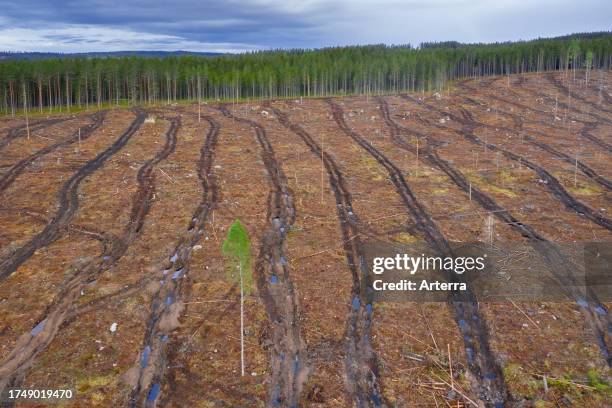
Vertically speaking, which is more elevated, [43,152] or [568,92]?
[568,92]

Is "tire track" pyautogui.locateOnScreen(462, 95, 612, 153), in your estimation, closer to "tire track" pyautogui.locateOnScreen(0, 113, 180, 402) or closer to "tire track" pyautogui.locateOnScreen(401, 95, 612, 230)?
"tire track" pyautogui.locateOnScreen(401, 95, 612, 230)

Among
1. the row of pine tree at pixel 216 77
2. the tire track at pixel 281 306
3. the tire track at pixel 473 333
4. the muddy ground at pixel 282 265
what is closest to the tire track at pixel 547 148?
the muddy ground at pixel 282 265

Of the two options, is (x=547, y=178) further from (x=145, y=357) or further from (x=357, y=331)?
(x=145, y=357)

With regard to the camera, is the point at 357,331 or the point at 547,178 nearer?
the point at 357,331

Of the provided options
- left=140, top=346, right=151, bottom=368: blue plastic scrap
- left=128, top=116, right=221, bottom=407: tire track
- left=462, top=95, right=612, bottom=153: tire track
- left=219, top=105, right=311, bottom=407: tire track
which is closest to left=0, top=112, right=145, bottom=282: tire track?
left=128, top=116, right=221, bottom=407: tire track

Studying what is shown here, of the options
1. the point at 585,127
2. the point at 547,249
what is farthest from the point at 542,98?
the point at 547,249
